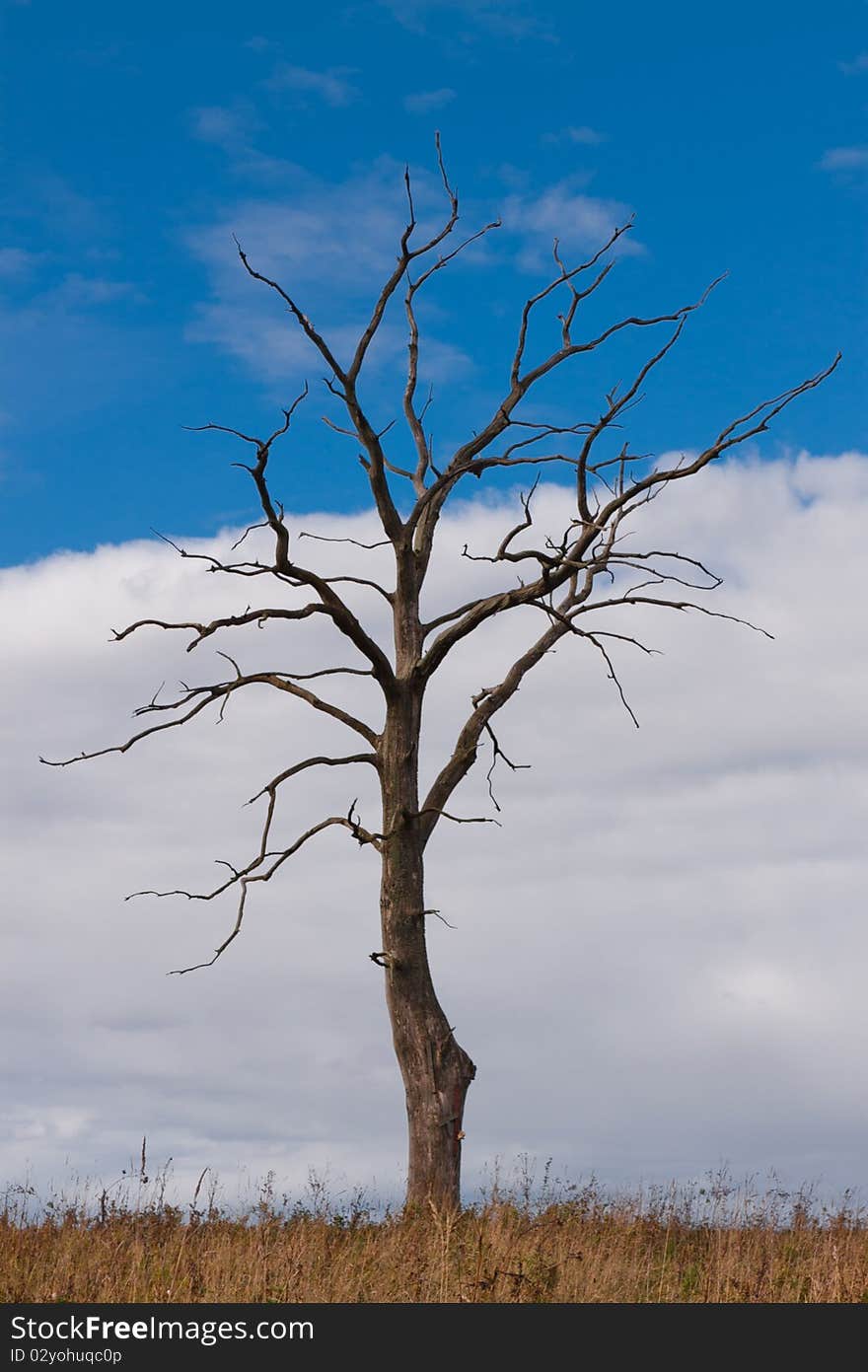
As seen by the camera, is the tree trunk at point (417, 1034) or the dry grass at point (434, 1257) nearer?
the dry grass at point (434, 1257)

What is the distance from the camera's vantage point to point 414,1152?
13.2 m

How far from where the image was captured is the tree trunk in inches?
514

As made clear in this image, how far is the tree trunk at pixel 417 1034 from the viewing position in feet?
42.8

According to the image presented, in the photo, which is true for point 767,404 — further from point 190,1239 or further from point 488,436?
point 190,1239

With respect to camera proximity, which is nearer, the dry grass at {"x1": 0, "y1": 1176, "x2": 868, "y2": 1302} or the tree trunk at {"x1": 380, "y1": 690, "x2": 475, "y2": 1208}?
the dry grass at {"x1": 0, "y1": 1176, "x2": 868, "y2": 1302}

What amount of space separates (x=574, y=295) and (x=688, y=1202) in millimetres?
10422

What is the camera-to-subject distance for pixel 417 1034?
13.2m
